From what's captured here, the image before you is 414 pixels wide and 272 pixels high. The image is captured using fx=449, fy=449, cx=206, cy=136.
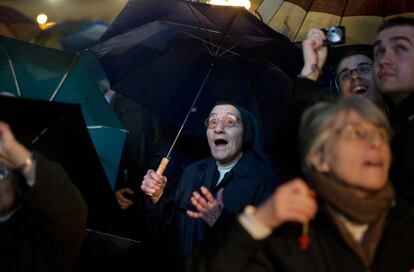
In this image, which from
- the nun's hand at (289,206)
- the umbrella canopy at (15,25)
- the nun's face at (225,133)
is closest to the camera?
the nun's hand at (289,206)

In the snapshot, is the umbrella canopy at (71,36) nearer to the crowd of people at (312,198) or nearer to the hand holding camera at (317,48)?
the crowd of people at (312,198)

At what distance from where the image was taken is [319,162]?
1.89 m

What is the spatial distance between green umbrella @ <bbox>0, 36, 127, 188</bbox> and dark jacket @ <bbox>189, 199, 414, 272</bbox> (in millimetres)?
1453

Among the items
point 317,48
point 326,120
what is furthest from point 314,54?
point 326,120

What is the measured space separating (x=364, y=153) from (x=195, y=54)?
2508mm

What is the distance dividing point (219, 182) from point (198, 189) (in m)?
0.18

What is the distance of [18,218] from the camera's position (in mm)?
2254

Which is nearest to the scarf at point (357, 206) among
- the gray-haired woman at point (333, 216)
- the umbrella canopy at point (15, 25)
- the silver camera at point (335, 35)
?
the gray-haired woman at point (333, 216)

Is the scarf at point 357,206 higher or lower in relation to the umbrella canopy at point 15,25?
lower

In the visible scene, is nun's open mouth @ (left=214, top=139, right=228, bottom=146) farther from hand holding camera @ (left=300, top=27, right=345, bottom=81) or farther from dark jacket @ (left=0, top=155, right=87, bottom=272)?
dark jacket @ (left=0, top=155, right=87, bottom=272)

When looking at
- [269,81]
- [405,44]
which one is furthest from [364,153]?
[269,81]

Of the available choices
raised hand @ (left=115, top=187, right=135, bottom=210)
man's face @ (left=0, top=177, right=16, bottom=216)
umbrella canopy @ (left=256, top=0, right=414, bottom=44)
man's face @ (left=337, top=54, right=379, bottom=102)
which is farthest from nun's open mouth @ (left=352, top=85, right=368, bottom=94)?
man's face @ (left=0, top=177, right=16, bottom=216)

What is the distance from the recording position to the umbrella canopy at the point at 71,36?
4323mm

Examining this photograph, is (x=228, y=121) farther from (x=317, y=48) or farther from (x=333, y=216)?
(x=333, y=216)
